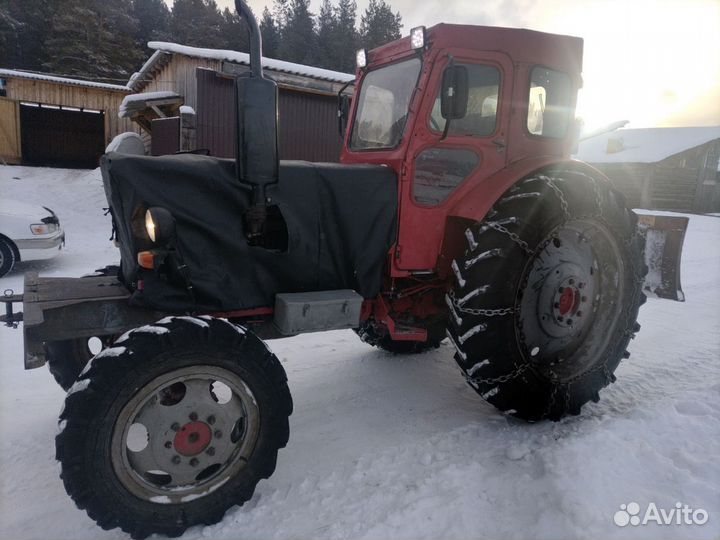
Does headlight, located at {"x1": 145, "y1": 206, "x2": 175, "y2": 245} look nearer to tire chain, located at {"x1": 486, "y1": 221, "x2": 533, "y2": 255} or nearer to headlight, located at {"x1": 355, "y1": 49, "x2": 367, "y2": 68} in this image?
tire chain, located at {"x1": 486, "y1": 221, "x2": 533, "y2": 255}

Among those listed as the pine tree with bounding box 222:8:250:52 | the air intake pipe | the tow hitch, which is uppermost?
the pine tree with bounding box 222:8:250:52

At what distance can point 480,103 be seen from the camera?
3.49 meters

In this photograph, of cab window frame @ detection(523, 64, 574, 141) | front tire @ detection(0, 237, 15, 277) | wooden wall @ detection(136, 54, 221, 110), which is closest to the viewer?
cab window frame @ detection(523, 64, 574, 141)

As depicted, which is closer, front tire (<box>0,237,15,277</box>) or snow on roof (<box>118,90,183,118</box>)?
front tire (<box>0,237,15,277</box>)

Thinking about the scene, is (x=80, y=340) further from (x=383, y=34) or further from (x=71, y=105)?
(x=383, y=34)

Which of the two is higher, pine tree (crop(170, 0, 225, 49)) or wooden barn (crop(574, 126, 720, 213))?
pine tree (crop(170, 0, 225, 49))

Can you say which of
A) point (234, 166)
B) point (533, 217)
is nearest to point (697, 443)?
point (533, 217)

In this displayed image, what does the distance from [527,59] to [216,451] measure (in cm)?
336

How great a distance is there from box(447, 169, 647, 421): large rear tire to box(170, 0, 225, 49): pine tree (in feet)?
128

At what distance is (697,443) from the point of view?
3127mm

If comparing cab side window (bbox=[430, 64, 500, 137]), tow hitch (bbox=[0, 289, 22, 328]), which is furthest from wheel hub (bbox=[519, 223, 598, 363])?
tow hitch (bbox=[0, 289, 22, 328])

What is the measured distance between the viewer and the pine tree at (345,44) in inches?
1529

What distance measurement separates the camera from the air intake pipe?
2363 millimetres

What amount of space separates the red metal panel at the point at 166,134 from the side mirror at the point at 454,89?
12.8m
